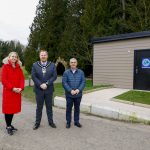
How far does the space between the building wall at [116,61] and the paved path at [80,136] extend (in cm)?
753

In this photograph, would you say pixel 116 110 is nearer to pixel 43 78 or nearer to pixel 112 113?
pixel 112 113

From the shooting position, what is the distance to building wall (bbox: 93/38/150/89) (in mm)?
15891

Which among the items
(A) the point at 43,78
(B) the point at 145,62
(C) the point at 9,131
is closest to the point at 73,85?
(A) the point at 43,78

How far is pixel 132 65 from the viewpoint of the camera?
15906 mm

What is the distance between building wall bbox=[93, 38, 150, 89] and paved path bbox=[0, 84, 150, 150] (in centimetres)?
753

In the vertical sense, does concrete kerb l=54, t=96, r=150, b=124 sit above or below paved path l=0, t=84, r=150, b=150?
above

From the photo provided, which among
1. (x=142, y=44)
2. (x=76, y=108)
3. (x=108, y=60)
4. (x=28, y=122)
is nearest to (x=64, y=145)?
(x=76, y=108)

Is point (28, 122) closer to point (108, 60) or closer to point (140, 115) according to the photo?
point (140, 115)

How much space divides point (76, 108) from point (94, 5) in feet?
64.5

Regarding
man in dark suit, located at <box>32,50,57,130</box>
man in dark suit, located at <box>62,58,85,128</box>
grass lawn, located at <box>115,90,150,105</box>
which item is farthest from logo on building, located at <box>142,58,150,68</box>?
man in dark suit, located at <box>32,50,57,130</box>

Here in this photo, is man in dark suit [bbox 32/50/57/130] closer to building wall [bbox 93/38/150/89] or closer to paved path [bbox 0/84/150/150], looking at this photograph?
paved path [bbox 0/84/150/150]

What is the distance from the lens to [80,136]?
6.99 metres

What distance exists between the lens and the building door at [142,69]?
1507 cm

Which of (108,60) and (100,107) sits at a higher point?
(108,60)
